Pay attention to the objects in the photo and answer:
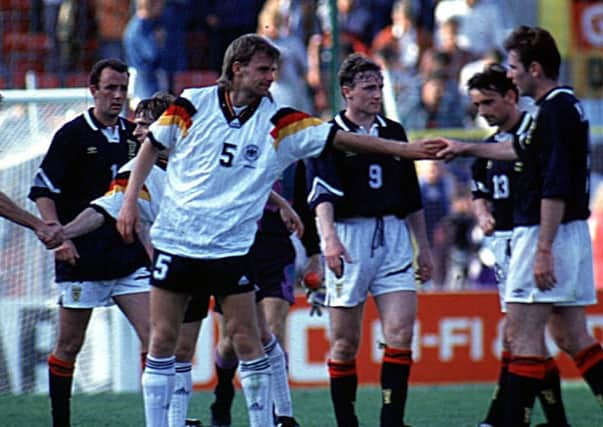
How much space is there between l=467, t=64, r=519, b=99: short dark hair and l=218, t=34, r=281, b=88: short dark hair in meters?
1.33

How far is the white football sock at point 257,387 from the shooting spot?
703cm

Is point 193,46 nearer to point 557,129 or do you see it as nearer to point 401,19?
point 401,19

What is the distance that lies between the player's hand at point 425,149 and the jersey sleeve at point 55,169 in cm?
229

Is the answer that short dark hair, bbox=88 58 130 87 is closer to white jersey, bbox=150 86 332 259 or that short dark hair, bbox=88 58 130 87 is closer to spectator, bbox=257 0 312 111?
white jersey, bbox=150 86 332 259

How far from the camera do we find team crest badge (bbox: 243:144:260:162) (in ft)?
22.5

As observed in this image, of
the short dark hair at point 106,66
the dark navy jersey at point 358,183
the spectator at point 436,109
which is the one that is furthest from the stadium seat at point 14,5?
the dark navy jersey at point 358,183

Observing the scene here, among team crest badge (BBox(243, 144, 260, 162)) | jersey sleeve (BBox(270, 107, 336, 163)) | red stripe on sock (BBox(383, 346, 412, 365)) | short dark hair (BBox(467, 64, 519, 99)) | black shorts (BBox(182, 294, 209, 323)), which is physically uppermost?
short dark hair (BBox(467, 64, 519, 99))

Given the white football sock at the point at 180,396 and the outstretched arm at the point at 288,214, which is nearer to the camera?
the white football sock at the point at 180,396

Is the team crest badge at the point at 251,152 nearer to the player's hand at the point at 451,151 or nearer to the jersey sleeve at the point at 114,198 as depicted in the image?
the player's hand at the point at 451,151

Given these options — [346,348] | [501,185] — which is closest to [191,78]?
[501,185]

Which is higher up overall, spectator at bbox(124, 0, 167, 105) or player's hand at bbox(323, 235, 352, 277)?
spectator at bbox(124, 0, 167, 105)

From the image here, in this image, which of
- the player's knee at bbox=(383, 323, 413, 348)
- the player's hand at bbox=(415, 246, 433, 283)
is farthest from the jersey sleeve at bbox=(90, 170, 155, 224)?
the player's hand at bbox=(415, 246, 433, 283)

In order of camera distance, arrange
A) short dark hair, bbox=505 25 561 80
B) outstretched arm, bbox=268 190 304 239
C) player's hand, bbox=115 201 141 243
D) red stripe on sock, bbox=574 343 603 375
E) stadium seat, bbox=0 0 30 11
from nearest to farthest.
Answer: player's hand, bbox=115 201 141 243, short dark hair, bbox=505 25 561 80, red stripe on sock, bbox=574 343 603 375, outstretched arm, bbox=268 190 304 239, stadium seat, bbox=0 0 30 11

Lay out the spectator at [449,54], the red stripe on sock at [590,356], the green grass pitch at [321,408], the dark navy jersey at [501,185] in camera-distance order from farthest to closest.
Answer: the spectator at [449,54]
the green grass pitch at [321,408]
the dark navy jersey at [501,185]
the red stripe on sock at [590,356]
